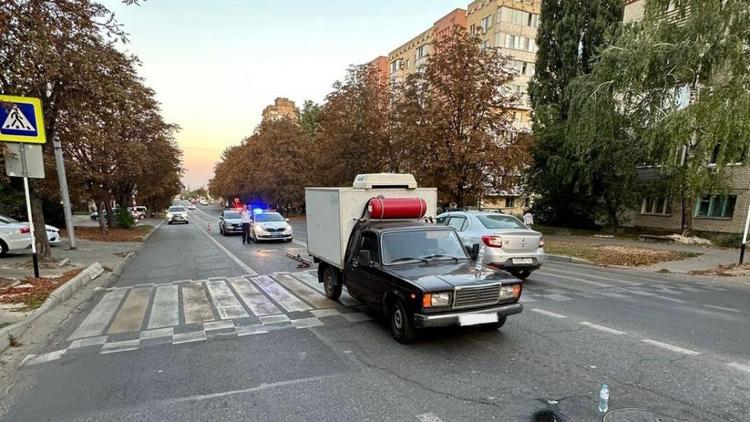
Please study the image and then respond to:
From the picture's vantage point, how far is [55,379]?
4445mm

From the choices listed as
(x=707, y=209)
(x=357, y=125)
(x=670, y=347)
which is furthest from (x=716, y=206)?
(x=670, y=347)

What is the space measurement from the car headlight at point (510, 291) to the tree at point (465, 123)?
13.5 meters

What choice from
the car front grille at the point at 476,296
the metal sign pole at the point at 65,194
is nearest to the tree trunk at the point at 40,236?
the metal sign pole at the point at 65,194

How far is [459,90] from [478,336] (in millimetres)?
15458

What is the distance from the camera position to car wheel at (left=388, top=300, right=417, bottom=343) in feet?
17.2

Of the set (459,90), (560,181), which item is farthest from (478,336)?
(560,181)

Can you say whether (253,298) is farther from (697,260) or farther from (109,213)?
(109,213)

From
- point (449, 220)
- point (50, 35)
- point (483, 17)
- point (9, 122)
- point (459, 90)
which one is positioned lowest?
point (449, 220)

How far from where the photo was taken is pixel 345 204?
24.3 feet

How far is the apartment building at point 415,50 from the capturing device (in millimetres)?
51281

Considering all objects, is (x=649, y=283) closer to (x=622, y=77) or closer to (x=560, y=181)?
(x=622, y=77)

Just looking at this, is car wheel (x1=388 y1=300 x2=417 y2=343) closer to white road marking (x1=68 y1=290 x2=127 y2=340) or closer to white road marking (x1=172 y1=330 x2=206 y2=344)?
white road marking (x1=172 y1=330 x2=206 y2=344)

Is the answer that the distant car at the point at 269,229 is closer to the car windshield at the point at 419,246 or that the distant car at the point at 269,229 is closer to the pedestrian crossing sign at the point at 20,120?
the pedestrian crossing sign at the point at 20,120

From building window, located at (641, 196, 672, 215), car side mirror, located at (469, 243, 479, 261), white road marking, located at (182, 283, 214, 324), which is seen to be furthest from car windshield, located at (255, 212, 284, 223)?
building window, located at (641, 196, 672, 215)
